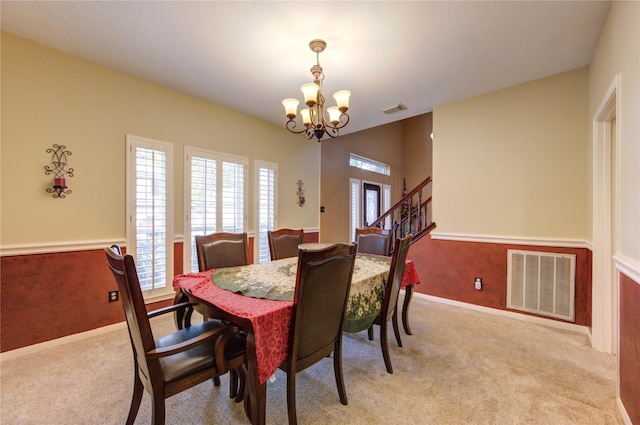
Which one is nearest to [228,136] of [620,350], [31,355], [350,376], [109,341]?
[109,341]

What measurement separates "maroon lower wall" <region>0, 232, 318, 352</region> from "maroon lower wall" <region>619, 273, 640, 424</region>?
4026mm

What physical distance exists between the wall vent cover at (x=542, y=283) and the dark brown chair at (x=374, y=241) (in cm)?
145

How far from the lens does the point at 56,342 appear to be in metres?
2.46

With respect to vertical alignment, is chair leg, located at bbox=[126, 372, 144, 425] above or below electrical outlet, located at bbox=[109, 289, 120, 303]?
below

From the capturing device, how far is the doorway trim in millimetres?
2330

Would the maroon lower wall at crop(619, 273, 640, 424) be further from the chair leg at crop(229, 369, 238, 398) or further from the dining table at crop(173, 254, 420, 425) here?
the chair leg at crop(229, 369, 238, 398)

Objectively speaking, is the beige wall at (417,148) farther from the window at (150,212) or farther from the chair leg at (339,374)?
the chair leg at (339,374)

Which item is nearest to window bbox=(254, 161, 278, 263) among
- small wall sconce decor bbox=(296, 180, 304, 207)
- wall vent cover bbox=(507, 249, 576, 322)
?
small wall sconce decor bbox=(296, 180, 304, 207)

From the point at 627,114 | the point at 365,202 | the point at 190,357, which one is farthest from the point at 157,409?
the point at 365,202

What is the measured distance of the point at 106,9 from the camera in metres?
2.00

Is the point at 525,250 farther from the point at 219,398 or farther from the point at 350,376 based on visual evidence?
the point at 219,398

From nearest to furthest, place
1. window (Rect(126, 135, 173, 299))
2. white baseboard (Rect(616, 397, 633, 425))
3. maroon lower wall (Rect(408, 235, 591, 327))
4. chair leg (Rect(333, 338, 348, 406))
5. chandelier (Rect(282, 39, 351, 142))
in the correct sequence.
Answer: white baseboard (Rect(616, 397, 633, 425)) → chair leg (Rect(333, 338, 348, 406)) → chandelier (Rect(282, 39, 351, 142)) → maroon lower wall (Rect(408, 235, 591, 327)) → window (Rect(126, 135, 173, 299))

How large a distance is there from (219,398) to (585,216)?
3.73 meters

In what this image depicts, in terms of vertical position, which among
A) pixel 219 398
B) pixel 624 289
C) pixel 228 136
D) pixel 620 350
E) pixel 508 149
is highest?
pixel 228 136
